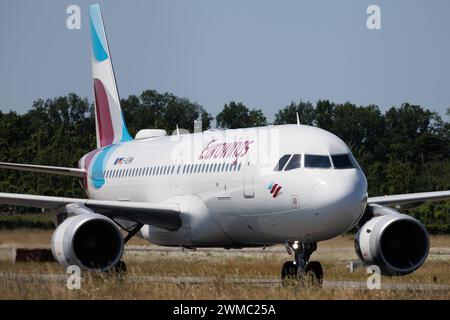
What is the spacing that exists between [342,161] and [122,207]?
18.8ft

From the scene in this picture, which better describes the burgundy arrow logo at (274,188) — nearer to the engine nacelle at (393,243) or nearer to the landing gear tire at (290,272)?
the landing gear tire at (290,272)

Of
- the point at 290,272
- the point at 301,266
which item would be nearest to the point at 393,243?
the point at 301,266

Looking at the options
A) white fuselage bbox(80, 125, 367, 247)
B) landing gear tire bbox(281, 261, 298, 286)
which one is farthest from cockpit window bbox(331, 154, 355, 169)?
landing gear tire bbox(281, 261, 298, 286)

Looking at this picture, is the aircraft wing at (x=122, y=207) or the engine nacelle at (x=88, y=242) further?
the aircraft wing at (x=122, y=207)

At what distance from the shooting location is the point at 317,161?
2286cm

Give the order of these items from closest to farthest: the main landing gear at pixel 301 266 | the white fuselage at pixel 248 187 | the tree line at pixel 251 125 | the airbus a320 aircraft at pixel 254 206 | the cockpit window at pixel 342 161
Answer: the white fuselage at pixel 248 187, the airbus a320 aircraft at pixel 254 206, the cockpit window at pixel 342 161, the main landing gear at pixel 301 266, the tree line at pixel 251 125

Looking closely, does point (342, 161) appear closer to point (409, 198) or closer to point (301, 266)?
point (301, 266)

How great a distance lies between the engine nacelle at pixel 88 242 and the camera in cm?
2298

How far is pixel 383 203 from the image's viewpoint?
26.1 meters

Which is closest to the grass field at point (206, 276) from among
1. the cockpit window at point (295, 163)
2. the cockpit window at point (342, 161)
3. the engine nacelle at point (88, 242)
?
the engine nacelle at point (88, 242)

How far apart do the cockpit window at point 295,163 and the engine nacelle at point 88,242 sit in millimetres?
3788

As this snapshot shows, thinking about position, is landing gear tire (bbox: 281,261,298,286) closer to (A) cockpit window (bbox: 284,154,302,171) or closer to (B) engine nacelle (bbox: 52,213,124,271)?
(A) cockpit window (bbox: 284,154,302,171)

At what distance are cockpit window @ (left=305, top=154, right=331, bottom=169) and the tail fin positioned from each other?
42.9 feet
